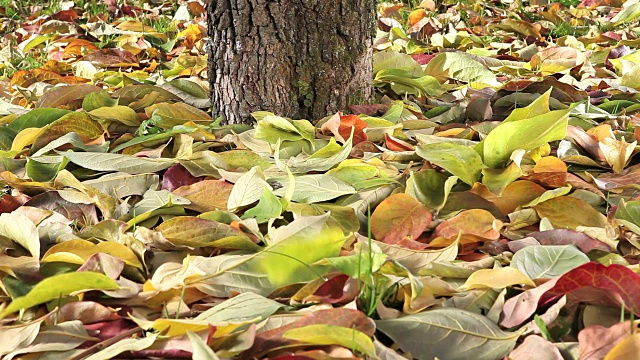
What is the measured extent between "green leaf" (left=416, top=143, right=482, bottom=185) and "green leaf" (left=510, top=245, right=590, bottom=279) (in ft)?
1.04

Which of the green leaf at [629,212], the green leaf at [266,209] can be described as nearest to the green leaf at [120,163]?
the green leaf at [266,209]

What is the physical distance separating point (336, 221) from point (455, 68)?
1.28 m

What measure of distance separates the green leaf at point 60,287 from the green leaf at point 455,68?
166 centimetres

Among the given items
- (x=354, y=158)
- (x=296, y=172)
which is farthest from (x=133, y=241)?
(x=354, y=158)

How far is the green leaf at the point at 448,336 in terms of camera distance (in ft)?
3.50

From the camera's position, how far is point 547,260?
A: 1.26m

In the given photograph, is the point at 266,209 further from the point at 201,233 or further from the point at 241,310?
the point at 241,310

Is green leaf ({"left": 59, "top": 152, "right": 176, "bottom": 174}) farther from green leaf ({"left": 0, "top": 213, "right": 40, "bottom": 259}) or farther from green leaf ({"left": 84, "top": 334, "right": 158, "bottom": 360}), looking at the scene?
green leaf ({"left": 84, "top": 334, "right": 158, "bottom": 360})

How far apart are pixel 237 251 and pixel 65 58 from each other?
2.22m

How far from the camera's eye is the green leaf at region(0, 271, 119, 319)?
113 cm

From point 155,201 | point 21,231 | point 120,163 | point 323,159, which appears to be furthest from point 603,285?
point 120,163

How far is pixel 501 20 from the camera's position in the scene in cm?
361

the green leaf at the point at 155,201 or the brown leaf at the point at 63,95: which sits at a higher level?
the brown leaf at the point at 63,95

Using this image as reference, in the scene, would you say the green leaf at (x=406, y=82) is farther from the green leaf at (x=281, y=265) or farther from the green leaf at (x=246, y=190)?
the green leaf at (x=281, y=265)
